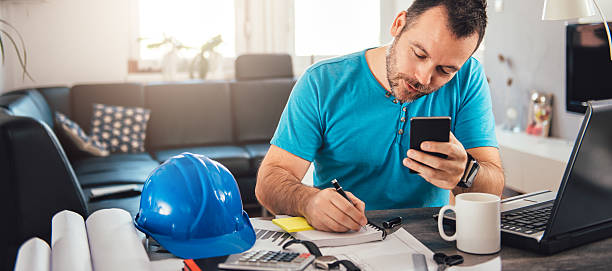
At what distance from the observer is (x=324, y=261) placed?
914 millimetres

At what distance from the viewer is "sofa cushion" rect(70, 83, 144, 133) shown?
154 inches

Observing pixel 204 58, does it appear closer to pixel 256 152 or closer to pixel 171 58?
pixel 171 58

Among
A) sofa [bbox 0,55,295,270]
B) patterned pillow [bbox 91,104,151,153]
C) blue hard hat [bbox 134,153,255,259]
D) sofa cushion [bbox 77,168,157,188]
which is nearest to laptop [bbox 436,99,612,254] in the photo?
blue hard hat [bbox 134,153,255,259]

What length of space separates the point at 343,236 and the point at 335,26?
14.2ft

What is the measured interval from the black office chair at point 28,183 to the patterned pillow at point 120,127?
1.74 m

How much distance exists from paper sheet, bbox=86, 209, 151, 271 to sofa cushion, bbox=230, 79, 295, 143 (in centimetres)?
305

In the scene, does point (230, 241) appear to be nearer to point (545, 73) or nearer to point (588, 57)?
point (588, 57)

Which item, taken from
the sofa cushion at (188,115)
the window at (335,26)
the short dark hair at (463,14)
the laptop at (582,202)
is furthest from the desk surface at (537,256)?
the window at (335,26)

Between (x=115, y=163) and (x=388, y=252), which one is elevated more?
(x=388, y=252)

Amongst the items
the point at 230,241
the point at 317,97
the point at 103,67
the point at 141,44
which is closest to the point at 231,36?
the point at 141,44

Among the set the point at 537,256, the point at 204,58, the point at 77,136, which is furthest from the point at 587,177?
the point at 204,58

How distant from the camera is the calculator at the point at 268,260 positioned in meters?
0.87

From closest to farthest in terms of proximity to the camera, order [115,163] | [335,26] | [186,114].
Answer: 1. [115,163]
2. [186,114]
3. [335,26]

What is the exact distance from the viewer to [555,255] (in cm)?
96
